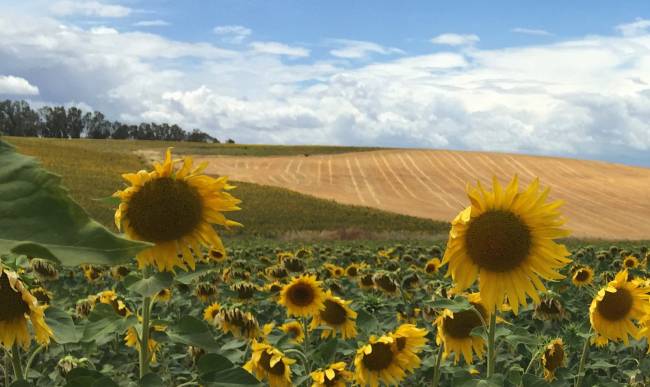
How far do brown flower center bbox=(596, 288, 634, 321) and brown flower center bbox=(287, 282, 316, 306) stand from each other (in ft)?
7.46

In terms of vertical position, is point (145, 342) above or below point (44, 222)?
below

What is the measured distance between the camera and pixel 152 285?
1979mm

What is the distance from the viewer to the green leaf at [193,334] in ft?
6.68

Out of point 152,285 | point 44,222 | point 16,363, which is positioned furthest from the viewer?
point 152,285

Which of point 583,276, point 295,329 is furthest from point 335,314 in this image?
point 583,276

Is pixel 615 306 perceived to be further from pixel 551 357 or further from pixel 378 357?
pixel 378 357

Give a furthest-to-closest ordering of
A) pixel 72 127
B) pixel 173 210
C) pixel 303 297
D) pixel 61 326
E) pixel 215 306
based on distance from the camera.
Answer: pixel 72 127 → pixel 215 306 → pixel 303 297 → pixel 173 210 → pixel 61 326

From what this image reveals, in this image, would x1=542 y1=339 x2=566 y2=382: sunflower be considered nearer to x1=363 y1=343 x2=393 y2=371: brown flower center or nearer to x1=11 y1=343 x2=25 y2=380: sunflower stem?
x1=363 y1=343 x2=393 y2=371: brown flower center

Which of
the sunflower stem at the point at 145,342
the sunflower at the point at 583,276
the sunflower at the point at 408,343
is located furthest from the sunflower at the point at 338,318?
the sunflower at the point at 583,276

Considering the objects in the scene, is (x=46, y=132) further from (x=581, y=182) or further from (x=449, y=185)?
(x=581, y=182)

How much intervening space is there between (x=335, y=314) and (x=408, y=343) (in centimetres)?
131

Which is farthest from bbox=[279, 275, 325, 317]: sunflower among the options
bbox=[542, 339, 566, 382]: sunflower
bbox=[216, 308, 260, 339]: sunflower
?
bbox=[542, 339, 566, 382]: sunflower

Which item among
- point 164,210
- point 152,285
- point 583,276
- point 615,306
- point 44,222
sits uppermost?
point 44,222

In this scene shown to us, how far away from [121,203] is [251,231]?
125 ft
